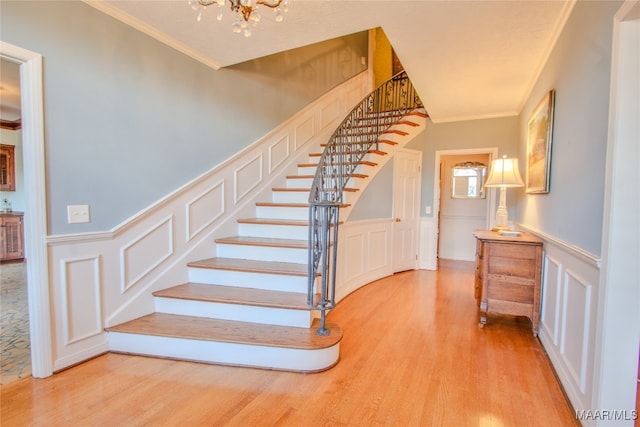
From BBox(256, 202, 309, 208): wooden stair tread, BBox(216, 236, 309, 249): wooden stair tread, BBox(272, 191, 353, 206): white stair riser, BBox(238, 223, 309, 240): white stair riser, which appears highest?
Answer: BBox(272, 191, 353, 206): white stair riser

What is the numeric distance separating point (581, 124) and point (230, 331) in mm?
2724

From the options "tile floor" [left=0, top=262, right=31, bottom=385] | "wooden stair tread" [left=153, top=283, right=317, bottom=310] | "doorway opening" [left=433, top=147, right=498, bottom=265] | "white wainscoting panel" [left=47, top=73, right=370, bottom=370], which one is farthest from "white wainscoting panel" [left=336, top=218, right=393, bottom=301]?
"tile floor" [left=0, top=262, right=31, bottom=385]

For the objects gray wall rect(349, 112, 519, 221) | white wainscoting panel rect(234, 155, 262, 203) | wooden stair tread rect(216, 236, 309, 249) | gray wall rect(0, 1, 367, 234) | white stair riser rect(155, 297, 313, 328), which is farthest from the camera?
gray wall rect(349, 112, 519, 221)

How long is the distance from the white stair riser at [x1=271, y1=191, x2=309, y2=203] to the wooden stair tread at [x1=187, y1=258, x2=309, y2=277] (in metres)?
1.18

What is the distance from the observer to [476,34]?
253 centimetres

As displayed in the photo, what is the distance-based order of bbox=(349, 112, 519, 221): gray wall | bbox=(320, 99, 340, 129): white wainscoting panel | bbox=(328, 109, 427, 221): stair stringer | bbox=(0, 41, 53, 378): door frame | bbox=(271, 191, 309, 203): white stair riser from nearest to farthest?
bbox=(0, 41, 53, 378): door frame
bbox=(328, 109, 427, 221): stair stringer
bbox=(271, 191, 309, 203): white stair riser
bbox=(349, 112, 519, 221): gray wall
bbox=(320, 99, 340, 129): white wainscoting panel

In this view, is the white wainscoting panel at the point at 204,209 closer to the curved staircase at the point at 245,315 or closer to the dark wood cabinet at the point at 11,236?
the curved staircase at the point at 245,315

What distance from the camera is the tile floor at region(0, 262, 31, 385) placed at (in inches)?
84.6

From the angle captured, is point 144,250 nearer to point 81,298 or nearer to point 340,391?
point 81,298

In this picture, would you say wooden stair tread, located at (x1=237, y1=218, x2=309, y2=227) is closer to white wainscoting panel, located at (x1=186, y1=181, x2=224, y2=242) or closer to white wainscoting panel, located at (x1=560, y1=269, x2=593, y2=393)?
white wainscoting panel, located at (x1=186, y1=181, x2=224, y2=242)

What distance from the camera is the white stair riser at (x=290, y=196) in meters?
4.05

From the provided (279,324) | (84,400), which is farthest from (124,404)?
(279,324)

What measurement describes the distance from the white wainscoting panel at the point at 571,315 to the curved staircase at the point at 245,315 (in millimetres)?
1440

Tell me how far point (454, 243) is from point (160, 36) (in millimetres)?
6021
